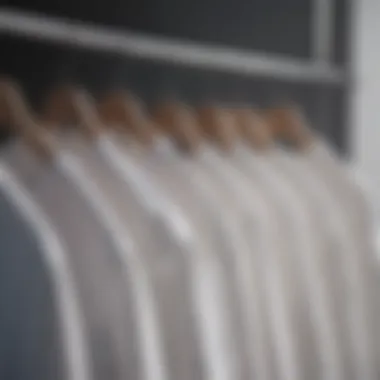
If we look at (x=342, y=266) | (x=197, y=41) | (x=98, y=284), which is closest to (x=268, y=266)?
(x=342, y=266)

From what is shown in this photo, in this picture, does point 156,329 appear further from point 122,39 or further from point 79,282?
point 122,39

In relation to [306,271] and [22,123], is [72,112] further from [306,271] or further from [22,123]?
[306,271]

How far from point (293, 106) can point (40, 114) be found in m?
0.59

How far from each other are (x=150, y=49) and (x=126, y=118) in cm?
10

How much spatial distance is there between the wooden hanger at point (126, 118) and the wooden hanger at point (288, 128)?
36 centimetres

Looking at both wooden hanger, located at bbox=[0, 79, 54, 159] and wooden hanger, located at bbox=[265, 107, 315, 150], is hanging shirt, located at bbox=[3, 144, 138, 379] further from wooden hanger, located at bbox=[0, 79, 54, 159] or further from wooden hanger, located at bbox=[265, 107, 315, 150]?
wooden hanger, located at bbox=[265, 107, 315, 150]

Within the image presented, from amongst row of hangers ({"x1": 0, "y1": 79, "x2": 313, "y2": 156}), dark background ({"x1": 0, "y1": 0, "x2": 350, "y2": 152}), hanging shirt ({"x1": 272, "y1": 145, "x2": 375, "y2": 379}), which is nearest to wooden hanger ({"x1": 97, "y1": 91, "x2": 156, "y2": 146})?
row of hangers ({"x1": 0, "y1": 79, "x2": 313, "y2": 156})

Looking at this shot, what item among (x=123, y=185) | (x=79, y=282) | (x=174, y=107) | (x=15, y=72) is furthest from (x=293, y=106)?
(x=79, y=282)

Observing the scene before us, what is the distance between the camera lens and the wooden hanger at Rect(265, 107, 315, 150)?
4.42 feet

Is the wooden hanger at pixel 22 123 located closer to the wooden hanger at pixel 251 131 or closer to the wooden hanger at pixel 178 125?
the wooden hanger at pixel 178 125

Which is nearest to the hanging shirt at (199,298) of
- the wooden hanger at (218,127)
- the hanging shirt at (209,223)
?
the hanging shirt at (209,223)

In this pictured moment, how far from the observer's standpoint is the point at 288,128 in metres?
1.36

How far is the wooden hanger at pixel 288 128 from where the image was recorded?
1.35 metres

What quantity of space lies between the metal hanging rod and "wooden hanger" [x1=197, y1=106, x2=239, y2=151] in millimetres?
72
